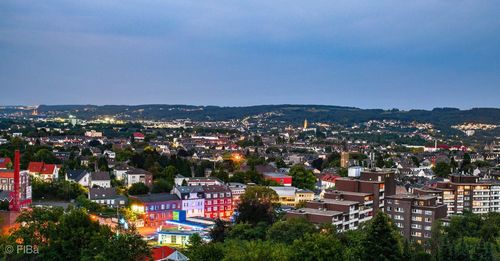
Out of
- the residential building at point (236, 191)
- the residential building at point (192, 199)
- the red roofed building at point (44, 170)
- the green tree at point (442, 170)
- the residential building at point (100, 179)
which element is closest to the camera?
the residential building at point (192, 199)

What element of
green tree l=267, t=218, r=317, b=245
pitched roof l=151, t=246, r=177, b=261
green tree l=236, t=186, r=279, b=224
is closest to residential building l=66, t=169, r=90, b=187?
green tree l=236, t=186, r=279, b=224

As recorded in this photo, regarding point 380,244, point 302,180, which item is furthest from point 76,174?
point 380,244

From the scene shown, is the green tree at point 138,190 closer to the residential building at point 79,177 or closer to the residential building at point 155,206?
the residential building at point 155,206

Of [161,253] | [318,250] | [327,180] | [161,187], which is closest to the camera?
[318,250]

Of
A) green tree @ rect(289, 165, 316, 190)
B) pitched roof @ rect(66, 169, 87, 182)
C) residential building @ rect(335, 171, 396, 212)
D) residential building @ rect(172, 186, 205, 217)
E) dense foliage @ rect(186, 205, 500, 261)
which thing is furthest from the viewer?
green tree @ rect(289, 165, 316, 190)

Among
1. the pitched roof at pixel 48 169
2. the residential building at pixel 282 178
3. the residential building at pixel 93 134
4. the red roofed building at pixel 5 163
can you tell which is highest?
the red roofed building at pixel 5 163

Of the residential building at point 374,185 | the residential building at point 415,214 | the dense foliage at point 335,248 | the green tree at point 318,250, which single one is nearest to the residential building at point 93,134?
the residential building at point 374,185

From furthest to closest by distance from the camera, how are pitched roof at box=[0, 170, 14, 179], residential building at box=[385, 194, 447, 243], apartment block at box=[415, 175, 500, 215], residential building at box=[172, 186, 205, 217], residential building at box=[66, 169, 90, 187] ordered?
residential building at box=[66, 169, 90, 187] → pitched roof at box=[0, 170, 14, 179] → apartment block at box=[415, 175, 500, 215] → residential building at box=[172, 186, 205, 217] → residential building at box=[385, 194, 447, 243]

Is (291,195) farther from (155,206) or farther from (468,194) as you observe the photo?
(468,194)

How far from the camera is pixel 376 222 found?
23297 millimetres

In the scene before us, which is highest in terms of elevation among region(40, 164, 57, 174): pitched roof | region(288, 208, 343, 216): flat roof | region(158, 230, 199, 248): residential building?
region(40, 164, 57, 174): pitched roof

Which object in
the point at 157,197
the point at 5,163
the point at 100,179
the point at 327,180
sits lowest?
the point at 327,180

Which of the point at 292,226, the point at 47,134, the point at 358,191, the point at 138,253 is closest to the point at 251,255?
the point at 138,253

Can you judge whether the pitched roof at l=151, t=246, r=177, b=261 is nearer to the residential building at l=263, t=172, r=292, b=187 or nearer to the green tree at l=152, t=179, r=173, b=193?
the green tree at l=152, t=179, r=173, b=193
